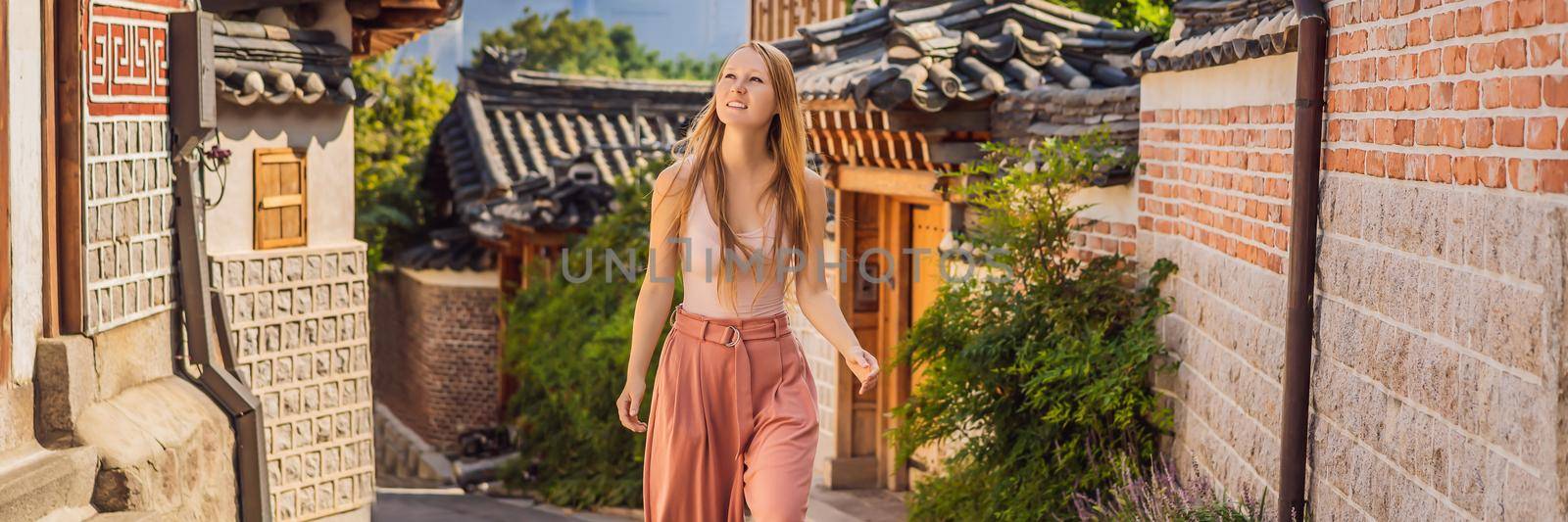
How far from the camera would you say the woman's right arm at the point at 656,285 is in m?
4.51

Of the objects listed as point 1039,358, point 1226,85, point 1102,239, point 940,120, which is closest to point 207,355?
point 1039,358

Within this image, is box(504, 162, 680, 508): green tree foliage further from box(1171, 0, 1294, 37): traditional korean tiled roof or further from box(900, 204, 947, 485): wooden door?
box(1171, 0, 1294, 37): traditional korean tiled roof

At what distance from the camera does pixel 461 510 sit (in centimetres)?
1418

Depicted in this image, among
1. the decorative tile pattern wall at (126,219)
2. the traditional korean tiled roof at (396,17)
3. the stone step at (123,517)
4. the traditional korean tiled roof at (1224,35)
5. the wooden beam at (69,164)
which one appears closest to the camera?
the traditional korean tiled roof at (1224,35)

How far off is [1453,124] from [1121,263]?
3.76m

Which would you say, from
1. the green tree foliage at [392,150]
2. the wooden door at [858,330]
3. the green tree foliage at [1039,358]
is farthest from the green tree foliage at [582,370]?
the green tree foliage at [1039,358]

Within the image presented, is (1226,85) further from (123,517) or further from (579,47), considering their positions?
(579,47)

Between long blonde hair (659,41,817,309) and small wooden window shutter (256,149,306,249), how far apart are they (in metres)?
6.36

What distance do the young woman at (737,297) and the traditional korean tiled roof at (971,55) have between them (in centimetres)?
498

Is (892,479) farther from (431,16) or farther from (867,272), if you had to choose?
(431,16)

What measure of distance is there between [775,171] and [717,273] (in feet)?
1.12

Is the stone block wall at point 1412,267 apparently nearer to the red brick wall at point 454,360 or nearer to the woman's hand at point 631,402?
the woman's hand at point 631,402

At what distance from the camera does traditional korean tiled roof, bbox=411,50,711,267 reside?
18977 mm

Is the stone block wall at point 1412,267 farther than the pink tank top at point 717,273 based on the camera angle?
No
